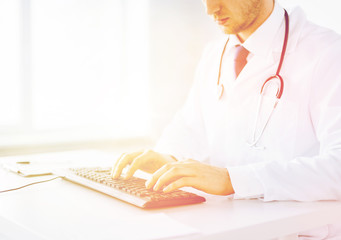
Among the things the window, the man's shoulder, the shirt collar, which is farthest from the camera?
the window

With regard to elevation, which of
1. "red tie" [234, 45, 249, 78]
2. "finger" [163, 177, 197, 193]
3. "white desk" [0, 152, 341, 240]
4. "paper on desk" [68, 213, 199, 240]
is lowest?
"white desk" [0, 152, 341, 240]

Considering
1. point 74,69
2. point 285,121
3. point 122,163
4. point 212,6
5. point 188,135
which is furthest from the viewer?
point 74,69

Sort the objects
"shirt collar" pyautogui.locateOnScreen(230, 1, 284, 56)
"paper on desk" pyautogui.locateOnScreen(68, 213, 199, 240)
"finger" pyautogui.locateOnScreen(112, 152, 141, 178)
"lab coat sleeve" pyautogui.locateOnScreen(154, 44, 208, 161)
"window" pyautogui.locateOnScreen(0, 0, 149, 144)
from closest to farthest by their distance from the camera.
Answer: "paper on desk" pyautogui.locateOnScreen(68, 213, 199, 240) < "finger" pyautogui.locateOnScreen(112, 152, 141, 178) < "shirt collar" pyautogui.locateOnScreen(230, 1, 284, 56) < "lab coat sleeve" pyautogui.locateOnScreen(154, 44, 208, 161) < "window" pyautogui.locateOnScreen(0, 0, 149, 144)

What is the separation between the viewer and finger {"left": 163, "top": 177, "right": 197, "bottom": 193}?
97 cm

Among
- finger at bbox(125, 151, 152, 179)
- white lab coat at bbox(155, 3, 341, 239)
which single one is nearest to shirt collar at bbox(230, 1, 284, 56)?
white lab coat at bbox(155, 3, 341, 239)

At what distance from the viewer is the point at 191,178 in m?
1.00

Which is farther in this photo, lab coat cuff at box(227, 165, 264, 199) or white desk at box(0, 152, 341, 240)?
lab coat cuff at box(227, 165, 264, 199)

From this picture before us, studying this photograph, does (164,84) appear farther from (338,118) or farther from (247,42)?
(338,118)

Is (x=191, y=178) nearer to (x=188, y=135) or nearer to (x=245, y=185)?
(x=245, y=185)

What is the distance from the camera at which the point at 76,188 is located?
1.13 m

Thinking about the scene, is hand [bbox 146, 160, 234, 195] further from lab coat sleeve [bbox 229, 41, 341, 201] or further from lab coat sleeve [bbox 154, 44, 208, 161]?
lab coat sleeve [bbox 154, 44, 208, 161]

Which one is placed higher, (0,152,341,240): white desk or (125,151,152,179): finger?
(125,151,152,179): finger

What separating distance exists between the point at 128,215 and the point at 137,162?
0.33m

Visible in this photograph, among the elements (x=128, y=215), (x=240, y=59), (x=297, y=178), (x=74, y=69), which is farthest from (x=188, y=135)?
(x=74, y=69)
